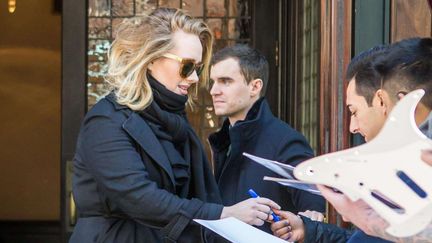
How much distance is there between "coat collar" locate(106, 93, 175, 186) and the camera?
266cm

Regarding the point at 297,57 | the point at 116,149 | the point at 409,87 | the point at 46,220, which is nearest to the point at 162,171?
the point at 116,149

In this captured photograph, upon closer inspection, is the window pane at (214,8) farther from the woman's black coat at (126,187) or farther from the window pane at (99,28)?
the woman's black coat at (126,187)

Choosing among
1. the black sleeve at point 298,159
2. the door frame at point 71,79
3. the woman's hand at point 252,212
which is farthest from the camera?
the door frame at point 71,79

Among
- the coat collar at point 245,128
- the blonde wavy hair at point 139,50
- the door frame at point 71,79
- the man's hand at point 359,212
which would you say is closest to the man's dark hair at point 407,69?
the man's hand at point 359,212

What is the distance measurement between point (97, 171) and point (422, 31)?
193cm

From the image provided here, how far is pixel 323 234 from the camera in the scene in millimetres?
2674

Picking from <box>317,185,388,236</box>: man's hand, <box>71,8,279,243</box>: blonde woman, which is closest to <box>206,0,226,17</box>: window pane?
<box>71,8,279,243</box>: blonde woman

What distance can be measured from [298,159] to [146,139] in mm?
1062

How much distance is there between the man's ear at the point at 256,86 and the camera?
3971mm

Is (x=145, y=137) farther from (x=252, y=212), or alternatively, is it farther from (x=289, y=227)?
(x=289, y=227)

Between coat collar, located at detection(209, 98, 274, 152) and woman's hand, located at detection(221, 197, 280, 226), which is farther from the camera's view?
coat collar, located at detection(209, 98, 274, 152)

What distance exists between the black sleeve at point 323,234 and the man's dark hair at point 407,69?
70cm

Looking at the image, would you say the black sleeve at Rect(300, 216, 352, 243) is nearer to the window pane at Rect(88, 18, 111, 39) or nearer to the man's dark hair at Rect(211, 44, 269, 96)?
the man's dark hair at Rect(211, 44, 269, 96)

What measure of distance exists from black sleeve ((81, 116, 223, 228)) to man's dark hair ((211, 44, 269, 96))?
1.42m
